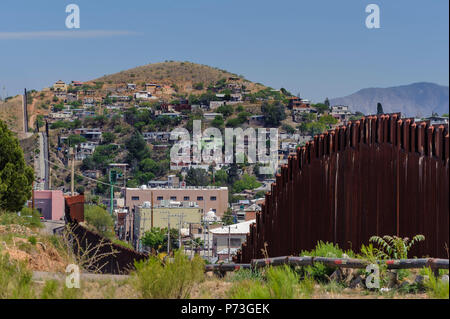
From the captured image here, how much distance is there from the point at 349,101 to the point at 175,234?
129700mm

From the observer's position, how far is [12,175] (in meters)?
25.1

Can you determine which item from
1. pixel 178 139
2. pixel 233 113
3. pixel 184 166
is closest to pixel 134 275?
A: pixel 184 166

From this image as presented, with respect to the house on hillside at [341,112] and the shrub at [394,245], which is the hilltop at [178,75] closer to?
the house on hillside at [341,112]

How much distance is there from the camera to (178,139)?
120 metres

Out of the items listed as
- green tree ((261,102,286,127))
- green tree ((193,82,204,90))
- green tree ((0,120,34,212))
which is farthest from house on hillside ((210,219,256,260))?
green tree ((193,82,204,90))

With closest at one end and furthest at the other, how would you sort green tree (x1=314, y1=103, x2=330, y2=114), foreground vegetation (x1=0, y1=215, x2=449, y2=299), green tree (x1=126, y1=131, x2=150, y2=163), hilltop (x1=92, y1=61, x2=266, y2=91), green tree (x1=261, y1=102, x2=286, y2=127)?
foreground vegetation (x1=0, y1=215, x2=449, y2=299) < green tree (x1=126, y1=131, x2=150, y2=163) < green tree (x1=261, y1=102, x2=286, y2=127) < green tree (x1=314, y1=103, x2=330, y2=114) < hilltop (x1=92, y1=61, x2=266, y2=91)

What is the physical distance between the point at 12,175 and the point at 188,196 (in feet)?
182

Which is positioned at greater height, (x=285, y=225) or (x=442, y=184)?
(x=442, y=184)

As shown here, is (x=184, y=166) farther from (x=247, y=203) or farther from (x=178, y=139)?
(x=247, y=203)

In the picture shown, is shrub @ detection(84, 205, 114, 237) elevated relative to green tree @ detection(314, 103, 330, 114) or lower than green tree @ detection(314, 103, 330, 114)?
lower

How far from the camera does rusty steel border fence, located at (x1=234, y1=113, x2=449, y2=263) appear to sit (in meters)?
9.57

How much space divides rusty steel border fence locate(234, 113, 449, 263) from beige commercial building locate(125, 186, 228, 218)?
6611cm

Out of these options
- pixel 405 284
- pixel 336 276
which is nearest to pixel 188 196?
pixel 336 276

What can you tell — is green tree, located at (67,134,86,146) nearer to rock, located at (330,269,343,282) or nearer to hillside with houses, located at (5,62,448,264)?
hillside with houses, located at (5,62,448,264)
